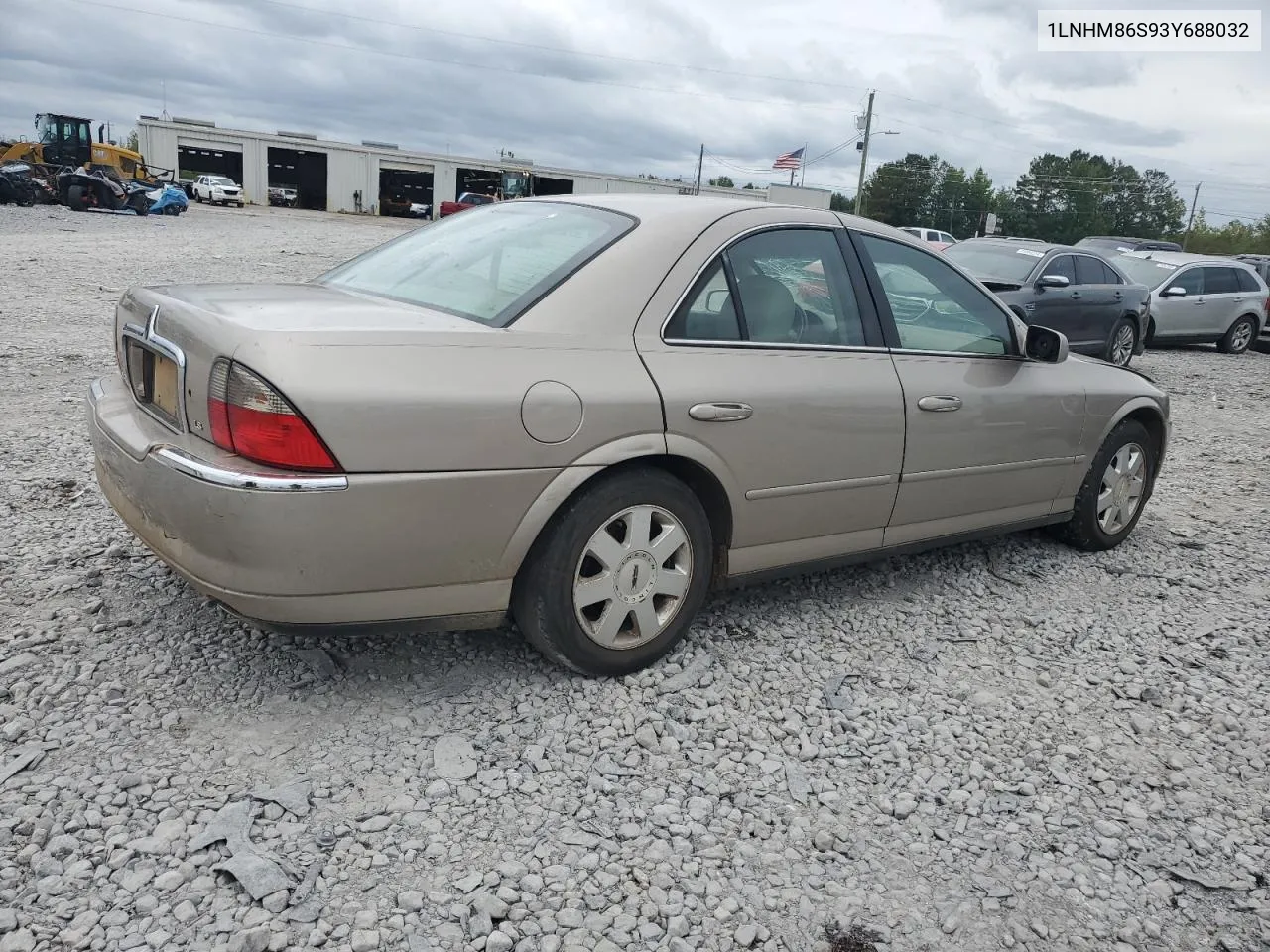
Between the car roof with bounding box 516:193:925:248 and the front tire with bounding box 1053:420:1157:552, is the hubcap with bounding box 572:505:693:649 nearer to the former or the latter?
the car roof with bounding box 516:193:925:248

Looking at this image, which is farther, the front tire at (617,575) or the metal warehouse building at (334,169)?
the metal warehouse building at (334,169)

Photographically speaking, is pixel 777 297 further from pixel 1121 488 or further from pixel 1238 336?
pixel 1238 336

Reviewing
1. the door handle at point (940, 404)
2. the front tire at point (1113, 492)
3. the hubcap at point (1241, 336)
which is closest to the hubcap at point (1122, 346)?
the hubcap at point (1241, 336)

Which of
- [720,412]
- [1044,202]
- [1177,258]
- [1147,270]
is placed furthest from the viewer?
[1044,202]

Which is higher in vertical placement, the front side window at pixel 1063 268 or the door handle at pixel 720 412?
the front side window at pixel 1063 268

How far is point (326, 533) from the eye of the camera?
8.42ft

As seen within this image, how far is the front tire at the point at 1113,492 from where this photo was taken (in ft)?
15.9

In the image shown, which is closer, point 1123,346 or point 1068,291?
point 1068,291

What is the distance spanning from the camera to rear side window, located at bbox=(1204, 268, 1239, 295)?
15.5 meters

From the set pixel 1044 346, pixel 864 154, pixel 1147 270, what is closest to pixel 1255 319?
pixel 1147 270

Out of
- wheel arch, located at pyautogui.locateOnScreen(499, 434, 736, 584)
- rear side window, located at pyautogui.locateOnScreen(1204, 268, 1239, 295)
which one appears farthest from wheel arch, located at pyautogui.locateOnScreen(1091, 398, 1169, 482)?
rear side window, located at pyautogui.locateOnScreen(1204, 268, 1239, 295)

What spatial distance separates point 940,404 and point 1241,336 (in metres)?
15.3

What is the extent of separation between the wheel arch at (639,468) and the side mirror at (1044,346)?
1.82 metres

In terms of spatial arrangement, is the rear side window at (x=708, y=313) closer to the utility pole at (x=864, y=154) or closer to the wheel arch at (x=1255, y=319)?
the wheel arch at (x=1255, y=319)
